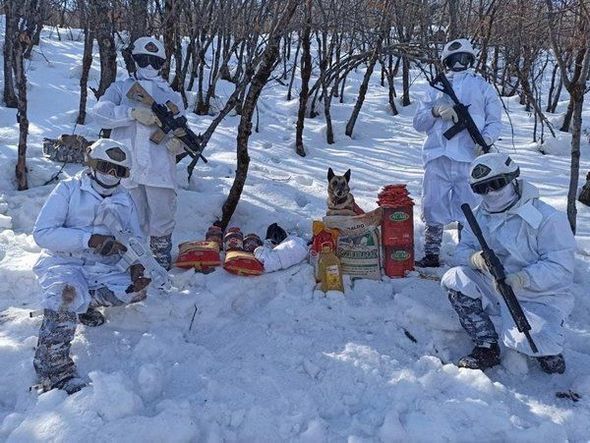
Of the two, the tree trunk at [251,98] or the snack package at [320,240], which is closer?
the snack package at [320,240]

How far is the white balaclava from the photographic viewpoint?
318cm

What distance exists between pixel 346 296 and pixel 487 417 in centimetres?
147

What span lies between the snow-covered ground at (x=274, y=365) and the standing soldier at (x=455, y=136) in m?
0.61

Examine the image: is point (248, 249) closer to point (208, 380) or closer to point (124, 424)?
point (208, 380)

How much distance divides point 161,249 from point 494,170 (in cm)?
254

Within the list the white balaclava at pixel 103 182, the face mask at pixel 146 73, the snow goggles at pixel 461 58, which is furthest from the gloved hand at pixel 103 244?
the snow goggles at pixel 461 58

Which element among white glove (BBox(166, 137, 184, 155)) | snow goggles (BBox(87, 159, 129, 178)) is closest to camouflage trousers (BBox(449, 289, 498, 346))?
snow goggles (BBox(87, 159, 129, 178))

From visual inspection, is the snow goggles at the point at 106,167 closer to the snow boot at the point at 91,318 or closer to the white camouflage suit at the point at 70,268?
the white camouflage suit at the point at 70,268

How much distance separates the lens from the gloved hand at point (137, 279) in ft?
10.2

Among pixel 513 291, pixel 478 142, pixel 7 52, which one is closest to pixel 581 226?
pixel 478 142

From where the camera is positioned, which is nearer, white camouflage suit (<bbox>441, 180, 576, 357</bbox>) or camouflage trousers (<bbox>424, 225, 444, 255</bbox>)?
white camouflage suit (<bbox>441, 180, 576, 357</bbox>)

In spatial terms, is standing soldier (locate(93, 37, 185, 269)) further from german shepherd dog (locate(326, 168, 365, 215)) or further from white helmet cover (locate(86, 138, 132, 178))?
german shepherd dog (locate(326, 168, 365, 215))

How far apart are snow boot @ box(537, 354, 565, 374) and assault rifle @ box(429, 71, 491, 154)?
1.70m

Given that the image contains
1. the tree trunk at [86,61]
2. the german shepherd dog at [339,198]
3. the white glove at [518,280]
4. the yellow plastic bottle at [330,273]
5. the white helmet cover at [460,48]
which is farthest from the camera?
the tree trunk at [86,61]
